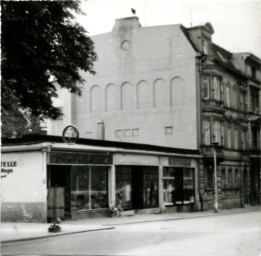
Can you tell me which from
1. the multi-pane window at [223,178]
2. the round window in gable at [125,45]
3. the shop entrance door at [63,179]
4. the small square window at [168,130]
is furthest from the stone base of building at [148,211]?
the round window in gable at [125,45]

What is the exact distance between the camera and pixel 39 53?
1563 cm

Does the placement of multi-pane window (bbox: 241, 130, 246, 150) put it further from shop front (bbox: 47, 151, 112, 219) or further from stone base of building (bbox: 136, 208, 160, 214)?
shop front (bbox: 47, 151, 112, 219)

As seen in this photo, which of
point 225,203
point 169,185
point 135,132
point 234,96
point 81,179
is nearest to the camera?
point 81,179

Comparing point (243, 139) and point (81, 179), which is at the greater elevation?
point (243, 139)

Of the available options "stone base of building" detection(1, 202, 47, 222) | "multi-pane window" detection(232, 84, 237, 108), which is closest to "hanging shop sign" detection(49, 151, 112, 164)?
"stone base of building" detection(1, 202, 47, 222)

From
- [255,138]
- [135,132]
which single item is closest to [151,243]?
[135,132]

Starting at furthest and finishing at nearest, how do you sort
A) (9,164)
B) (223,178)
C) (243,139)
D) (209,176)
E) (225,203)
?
(243,139)
(223,178)
(225,203)
(209,176)
(9,164)

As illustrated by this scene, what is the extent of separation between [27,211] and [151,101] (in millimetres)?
18028

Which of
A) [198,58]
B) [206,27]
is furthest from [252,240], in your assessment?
[206,27]

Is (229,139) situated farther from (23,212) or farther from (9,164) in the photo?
(23,212)

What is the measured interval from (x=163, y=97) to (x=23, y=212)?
59.5 ft

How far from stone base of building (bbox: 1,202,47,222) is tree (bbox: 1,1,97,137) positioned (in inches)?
306

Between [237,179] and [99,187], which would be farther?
[237,179]

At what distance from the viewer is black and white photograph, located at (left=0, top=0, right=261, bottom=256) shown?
15070 millimetres
